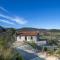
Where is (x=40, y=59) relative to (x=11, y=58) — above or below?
below

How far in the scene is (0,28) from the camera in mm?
26609

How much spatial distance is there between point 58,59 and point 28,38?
1054 inches

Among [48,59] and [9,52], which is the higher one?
[9,52]

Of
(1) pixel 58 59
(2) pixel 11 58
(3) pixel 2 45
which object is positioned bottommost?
(1) pixel 58 59

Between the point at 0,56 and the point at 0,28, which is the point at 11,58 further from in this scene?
the point at 0,28

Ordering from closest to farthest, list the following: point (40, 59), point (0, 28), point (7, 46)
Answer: point (7, 46), point (40, 59), point (0, 28)

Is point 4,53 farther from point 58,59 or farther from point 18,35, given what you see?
point 18,35

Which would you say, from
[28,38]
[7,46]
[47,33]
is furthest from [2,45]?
[47,33]

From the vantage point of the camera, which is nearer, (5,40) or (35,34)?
(5,40)

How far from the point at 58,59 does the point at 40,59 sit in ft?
8.91

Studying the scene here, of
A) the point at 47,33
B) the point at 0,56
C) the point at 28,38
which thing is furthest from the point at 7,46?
the point at 47,33

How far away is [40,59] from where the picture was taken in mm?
24578

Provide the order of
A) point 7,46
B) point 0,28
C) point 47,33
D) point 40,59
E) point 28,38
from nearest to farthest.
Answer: point 7,46 < point 40,59 < point 0,28 < point 28,38 < point 47,33

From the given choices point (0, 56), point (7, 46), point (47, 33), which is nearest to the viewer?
point (0, 56)
